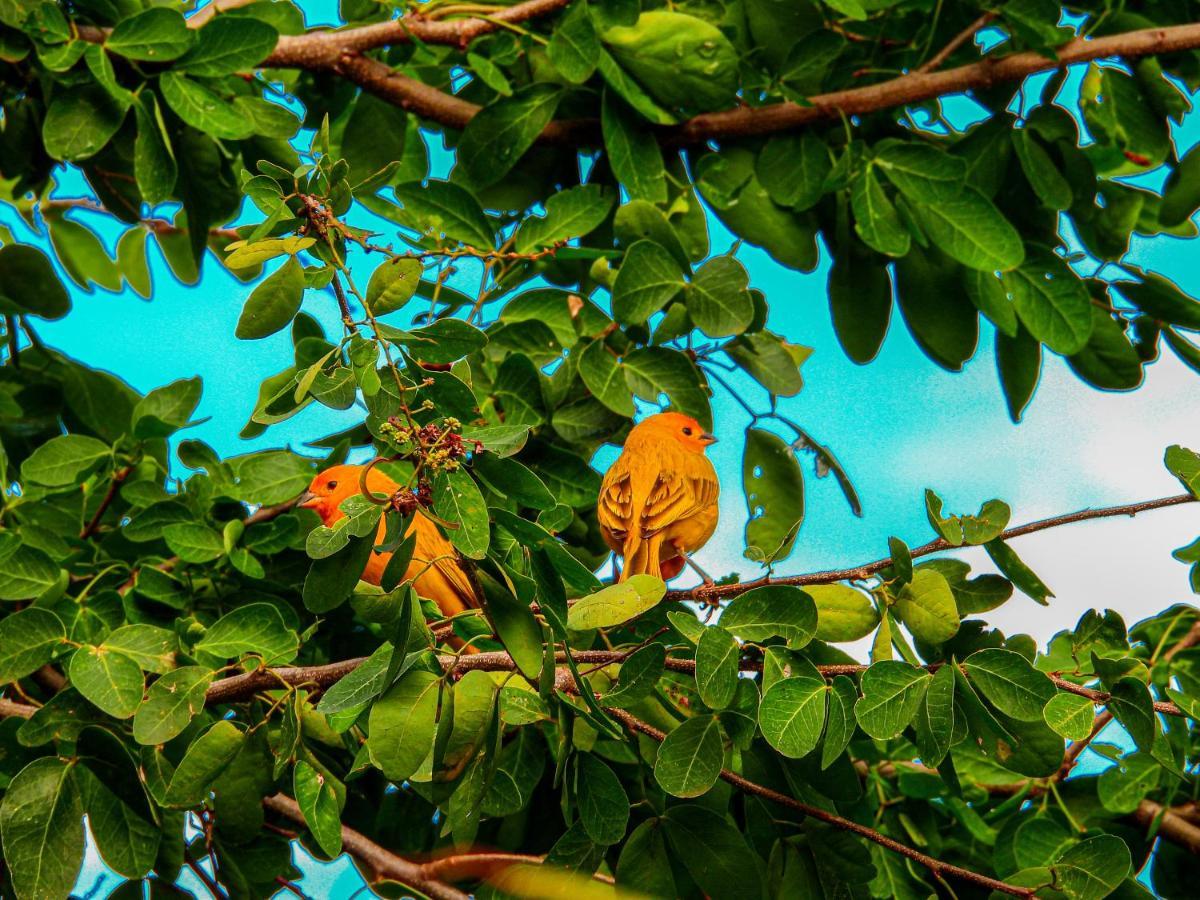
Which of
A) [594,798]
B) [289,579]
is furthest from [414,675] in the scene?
[289,579]

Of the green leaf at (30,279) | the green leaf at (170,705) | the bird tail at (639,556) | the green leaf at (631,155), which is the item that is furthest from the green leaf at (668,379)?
the green leaf at (30,279)

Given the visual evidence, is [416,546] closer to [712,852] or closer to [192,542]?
[192,542]

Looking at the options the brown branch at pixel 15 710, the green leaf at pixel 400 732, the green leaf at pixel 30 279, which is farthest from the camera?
the green leaf at pixel 30 279

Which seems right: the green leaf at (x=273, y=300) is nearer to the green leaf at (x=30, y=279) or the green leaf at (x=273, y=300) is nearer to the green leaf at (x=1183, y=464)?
the green leaf at (x=1183, y=464)

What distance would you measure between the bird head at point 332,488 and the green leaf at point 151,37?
605 millimetres

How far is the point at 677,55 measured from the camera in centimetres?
168

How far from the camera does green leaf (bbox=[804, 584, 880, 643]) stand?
1126mm

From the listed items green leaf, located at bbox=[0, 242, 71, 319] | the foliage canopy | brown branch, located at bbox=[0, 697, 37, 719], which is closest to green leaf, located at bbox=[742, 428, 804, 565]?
the foliage canopy

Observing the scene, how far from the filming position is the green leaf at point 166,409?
5.15 feet

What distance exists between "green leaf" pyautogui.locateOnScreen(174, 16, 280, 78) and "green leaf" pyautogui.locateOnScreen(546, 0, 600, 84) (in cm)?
39

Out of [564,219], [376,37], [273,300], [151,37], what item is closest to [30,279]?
[151,37]

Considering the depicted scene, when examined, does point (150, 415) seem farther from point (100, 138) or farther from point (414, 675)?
point (414, 675)

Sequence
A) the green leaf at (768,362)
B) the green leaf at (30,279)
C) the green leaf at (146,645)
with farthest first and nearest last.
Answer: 1. the green leaf at (30,279)
2. the green leaf at (768,362)
3. the green leaf at (146,645)

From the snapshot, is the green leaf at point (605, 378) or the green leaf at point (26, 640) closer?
the green leaf at point (26, 640)
